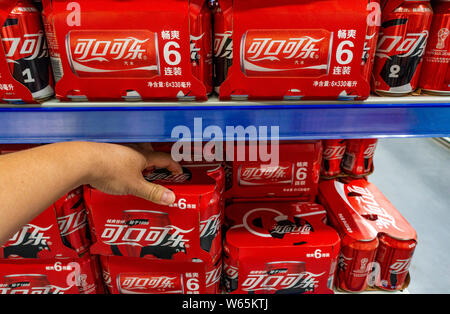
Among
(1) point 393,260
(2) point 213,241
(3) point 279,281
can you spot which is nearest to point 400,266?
(1) point 393,260

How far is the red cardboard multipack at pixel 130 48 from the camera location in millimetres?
716

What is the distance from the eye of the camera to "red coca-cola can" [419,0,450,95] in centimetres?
75

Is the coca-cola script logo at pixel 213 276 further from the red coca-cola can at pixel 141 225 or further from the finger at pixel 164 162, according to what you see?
the finger at pixel 164 162

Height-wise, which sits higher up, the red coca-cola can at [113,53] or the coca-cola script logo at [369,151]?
the red coca-cola can at [113,53]

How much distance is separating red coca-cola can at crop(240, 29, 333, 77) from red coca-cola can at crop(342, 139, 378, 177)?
2.19 feet

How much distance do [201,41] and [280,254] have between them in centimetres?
72

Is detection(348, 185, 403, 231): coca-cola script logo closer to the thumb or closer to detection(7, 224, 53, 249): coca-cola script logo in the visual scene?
the thumb

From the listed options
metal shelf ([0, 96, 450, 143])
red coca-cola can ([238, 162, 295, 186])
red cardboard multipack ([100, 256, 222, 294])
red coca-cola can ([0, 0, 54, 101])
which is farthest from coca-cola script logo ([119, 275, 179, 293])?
red coca-cola can ([0, 0, 54, 101])

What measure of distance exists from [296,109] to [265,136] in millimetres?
99

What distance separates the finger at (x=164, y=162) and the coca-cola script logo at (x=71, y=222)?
0.93ft

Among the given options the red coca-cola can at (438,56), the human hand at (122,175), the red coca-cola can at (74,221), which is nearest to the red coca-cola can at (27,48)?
the human hand at (122,175)

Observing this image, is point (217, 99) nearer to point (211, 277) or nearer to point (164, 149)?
point (164, 149)

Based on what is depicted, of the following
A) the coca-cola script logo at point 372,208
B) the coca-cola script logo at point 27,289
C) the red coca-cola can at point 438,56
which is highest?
the red coca-cola can at point 438,56

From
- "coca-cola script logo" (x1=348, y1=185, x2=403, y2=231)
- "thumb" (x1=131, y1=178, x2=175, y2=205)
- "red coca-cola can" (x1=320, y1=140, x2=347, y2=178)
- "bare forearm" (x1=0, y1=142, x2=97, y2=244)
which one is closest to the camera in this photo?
"bare forearm" (x1=0, y1=142, x2=97, y2=244)
